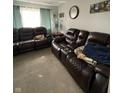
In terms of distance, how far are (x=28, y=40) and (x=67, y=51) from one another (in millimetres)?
2344

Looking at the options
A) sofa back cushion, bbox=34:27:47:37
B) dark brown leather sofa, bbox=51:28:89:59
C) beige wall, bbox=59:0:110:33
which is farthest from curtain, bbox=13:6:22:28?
beige wall, bbox=59:0:110:33

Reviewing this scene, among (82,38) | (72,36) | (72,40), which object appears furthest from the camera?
(72,36)

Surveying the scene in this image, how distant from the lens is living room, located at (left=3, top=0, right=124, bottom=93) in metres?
1.89

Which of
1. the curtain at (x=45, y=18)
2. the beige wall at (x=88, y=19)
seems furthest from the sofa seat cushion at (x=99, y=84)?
the curtain at (x=45, y=18)

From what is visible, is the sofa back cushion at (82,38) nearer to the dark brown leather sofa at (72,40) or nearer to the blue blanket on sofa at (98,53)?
the dark brown leather sofa at (72,40)

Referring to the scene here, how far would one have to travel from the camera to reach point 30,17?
510 cm

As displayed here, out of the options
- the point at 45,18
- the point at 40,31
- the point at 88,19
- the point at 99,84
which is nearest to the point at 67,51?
the point at 88,19

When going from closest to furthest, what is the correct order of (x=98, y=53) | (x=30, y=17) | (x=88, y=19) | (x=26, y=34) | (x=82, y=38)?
(x=98, y=53)
(x=82, y=38)
(x=88, y=19)
(x=26, y=34)
(x=30, y=17)

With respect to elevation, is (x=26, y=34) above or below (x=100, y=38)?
above

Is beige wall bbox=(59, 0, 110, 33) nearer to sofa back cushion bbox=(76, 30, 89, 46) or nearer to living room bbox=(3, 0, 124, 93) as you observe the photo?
living room bbox=(3, 0, 124, 93)

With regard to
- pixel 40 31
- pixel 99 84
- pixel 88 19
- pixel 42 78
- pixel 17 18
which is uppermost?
pixel 17 18

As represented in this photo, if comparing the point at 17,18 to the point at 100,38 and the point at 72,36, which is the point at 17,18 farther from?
the point at 100,38

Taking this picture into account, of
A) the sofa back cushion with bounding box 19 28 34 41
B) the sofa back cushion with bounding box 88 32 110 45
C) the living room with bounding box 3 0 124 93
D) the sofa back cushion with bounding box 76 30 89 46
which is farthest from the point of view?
the sofa back cushion with bounding box 19 28 34 41
